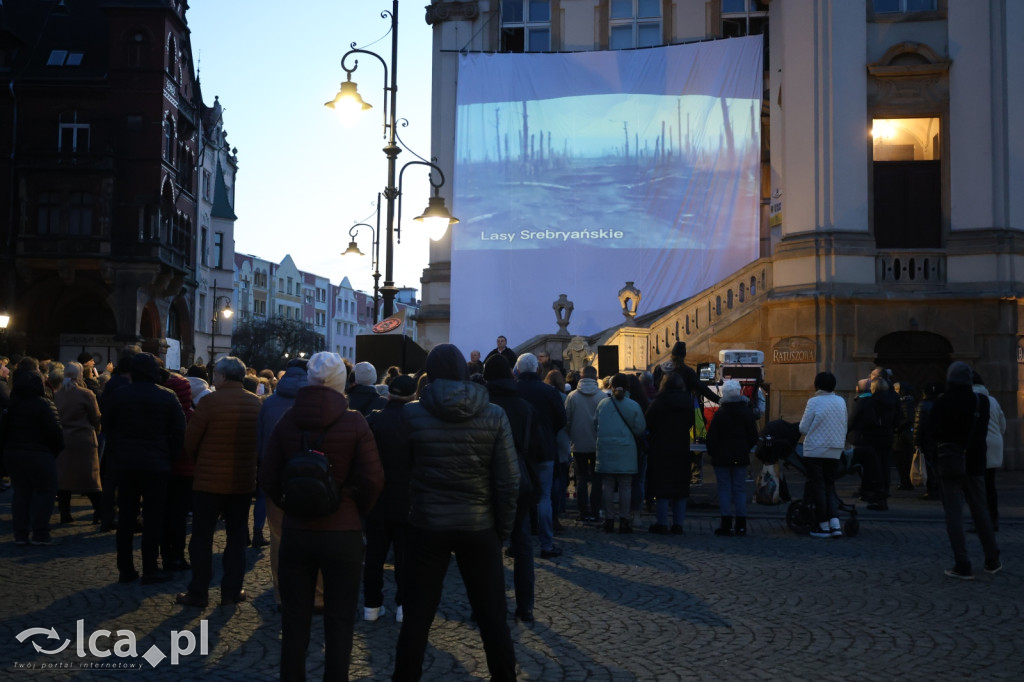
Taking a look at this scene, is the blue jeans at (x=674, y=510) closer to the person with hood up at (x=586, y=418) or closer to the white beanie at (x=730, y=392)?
the person with hood up at (x=586, y=418)

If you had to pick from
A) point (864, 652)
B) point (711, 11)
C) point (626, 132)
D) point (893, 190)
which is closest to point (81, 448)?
point (864, 652)

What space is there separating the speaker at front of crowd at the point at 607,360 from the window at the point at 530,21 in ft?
62.2

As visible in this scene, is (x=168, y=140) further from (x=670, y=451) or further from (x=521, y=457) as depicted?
(x=521, y=457)

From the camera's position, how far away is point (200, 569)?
805cm

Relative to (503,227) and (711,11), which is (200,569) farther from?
(711,11)

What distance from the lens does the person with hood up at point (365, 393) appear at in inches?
357

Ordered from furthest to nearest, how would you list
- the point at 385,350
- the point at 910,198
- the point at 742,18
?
the point at 742,18 < the point at 910,198 < the point at 385,350

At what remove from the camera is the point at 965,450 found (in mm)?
9586

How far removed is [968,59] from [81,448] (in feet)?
60.2

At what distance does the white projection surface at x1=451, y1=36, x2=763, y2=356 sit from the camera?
108 feet

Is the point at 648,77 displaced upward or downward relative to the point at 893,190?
upward

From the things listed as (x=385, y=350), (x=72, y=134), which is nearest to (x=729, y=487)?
(x=385, y=350)

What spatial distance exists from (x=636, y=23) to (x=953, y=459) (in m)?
28.1

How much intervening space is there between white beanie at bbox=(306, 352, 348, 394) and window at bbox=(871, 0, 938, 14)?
19.5 metres
